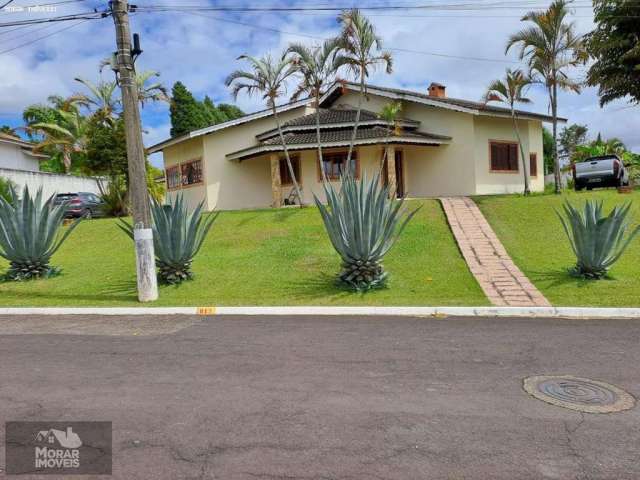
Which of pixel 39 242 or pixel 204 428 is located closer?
pixel 204 428

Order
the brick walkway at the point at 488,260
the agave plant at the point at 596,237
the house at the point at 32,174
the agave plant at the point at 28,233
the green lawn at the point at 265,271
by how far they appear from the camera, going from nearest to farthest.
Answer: the brick walkway at the point at 488,260
the green lawn at the point at 265,271
the agave plant at the point at 596,237
the agave plant at the point at 28,233
the house at the point at 32,174

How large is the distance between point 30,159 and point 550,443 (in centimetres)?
4268

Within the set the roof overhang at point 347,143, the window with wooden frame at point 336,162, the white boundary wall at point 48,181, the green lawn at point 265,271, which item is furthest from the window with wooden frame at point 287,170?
the white boundary wall at point 48,181

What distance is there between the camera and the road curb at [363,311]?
25.0ft

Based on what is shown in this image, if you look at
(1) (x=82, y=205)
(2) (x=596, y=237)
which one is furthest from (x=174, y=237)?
(1) (x=82, y=205)

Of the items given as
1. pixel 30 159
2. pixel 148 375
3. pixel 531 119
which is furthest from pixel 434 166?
pixel 30 159

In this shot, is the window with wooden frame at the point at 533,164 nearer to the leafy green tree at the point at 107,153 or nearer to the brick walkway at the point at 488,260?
the brick walkway at the point at 488,260

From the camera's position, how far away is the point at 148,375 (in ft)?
15.8

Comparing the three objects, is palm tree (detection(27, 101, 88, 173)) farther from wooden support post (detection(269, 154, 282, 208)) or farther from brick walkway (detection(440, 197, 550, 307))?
brick walkway (detection(440, 197, 550, 307))

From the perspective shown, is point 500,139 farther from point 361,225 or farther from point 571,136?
point 571,136

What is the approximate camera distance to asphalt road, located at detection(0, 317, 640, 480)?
3.09m

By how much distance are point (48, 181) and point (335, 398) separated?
105 feet

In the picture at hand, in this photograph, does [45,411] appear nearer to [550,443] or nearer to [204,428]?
[204,428]

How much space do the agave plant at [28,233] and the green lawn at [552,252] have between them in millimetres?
10152
